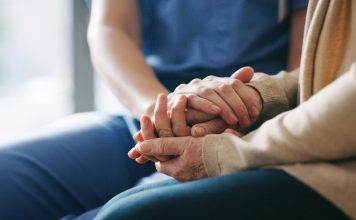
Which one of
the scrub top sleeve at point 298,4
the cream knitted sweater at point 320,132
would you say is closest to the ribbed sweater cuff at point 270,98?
the cream knitted sweater at point 320,132

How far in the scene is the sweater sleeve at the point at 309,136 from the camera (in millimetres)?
496

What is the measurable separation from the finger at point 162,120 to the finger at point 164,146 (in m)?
0.03

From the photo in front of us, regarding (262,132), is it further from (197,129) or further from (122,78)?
(122,78)

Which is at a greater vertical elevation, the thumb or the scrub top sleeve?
the scrub top sleeve

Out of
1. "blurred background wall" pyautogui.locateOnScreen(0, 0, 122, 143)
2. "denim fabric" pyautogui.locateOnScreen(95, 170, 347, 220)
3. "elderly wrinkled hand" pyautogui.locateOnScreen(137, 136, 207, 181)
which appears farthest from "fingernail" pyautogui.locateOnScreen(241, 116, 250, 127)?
"blurred background wall" pyautogui.locateOnScreen(0, 0, 122, 143)

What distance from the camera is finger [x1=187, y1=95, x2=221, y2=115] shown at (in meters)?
0.71

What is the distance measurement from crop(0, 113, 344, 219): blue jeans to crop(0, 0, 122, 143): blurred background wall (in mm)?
895

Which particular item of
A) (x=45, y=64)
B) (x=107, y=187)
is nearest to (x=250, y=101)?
(x=107, y=187)

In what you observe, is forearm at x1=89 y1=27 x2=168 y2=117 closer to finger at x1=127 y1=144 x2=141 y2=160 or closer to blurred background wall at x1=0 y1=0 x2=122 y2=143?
finger at x1=127 y1=144 x2=141 y2=160

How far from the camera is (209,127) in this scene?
720 mm

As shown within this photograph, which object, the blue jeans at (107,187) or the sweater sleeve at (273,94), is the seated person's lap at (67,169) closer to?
the blue jeans at (107,187)

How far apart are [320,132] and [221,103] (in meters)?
0.24

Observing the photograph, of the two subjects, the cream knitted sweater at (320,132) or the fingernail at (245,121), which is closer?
the cream knitted sweater at (320,132)

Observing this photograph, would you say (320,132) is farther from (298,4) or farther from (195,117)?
(298,4)
